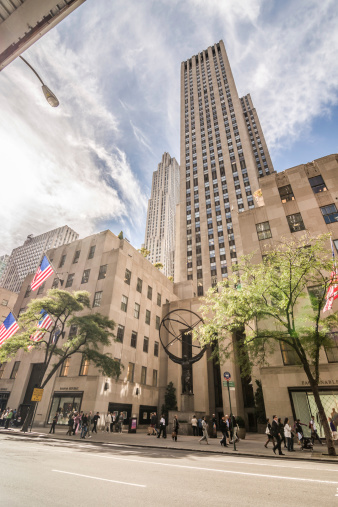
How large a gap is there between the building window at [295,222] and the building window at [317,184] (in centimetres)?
328

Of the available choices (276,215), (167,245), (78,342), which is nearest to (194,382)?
(78,342)

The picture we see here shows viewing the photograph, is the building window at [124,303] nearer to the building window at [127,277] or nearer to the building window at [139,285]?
the building window at [127,277]

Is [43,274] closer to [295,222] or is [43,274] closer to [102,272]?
[102,272]

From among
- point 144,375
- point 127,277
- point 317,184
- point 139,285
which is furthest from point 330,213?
point 144,375

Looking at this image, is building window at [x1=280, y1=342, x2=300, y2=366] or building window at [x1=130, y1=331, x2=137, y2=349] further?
building window at [x1=130, y1=331, x2=137, y2=349]

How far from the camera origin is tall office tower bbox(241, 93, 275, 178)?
106 metres

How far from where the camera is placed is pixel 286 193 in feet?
96.5

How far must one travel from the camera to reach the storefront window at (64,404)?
27.1m

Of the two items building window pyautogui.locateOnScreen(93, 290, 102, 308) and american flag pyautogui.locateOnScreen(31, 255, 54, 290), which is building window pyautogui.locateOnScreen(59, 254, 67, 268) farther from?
american flag pyautogui.locateOnScreen(31, 255, 54, 290)

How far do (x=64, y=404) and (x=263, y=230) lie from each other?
28.4m

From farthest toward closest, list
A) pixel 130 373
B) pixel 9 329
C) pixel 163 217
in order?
pixel 163 217, pixel 130 373, pixel 9 329

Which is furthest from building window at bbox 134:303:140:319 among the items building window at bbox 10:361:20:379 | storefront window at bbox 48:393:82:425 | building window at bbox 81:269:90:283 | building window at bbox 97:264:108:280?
building window at bbox 10:361:20:379

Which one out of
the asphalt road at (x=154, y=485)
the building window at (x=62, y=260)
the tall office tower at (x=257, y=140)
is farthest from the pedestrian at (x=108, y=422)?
the tall office tower at (x=257, y=140)

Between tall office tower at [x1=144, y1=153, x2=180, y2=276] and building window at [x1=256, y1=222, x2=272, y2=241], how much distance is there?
110753 millimetres
